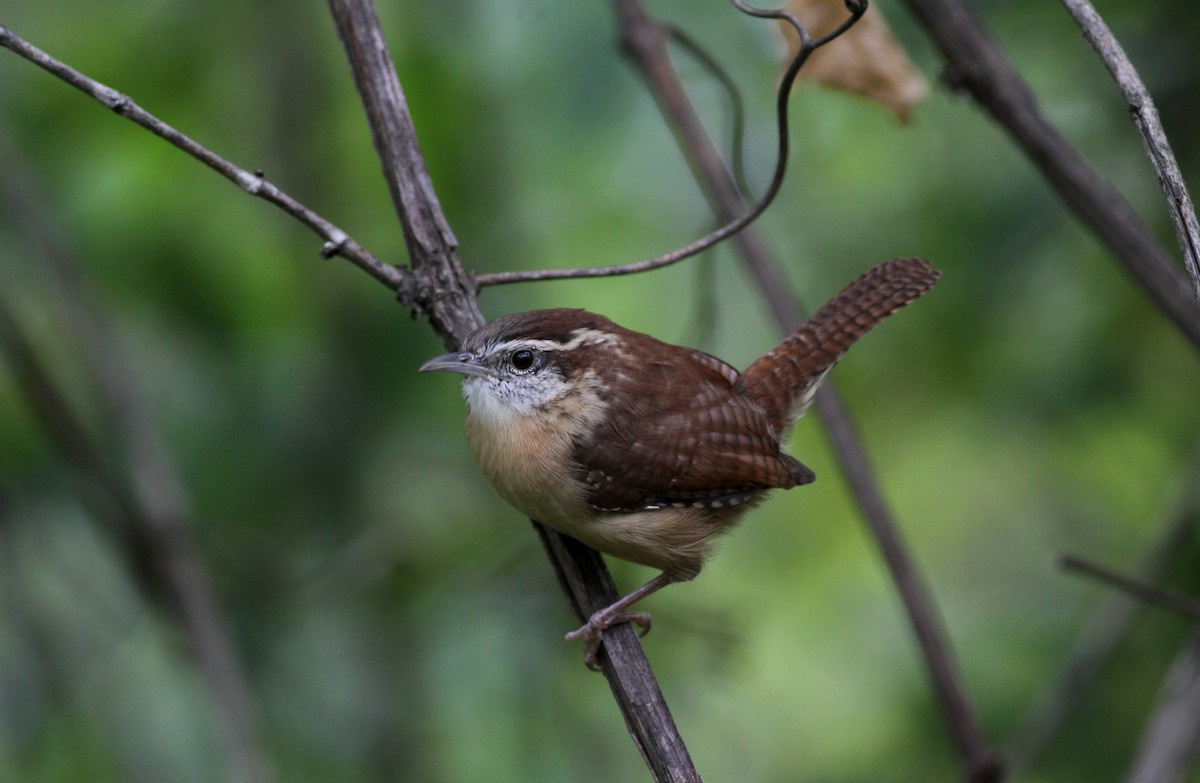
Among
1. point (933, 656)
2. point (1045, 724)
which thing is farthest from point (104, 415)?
point (1045, 724)

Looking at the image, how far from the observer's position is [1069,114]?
13.3 ft

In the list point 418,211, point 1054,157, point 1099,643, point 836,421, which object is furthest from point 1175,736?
point 418,211

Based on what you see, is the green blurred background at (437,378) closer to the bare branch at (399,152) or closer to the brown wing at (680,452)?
the brown wing at (680,452)

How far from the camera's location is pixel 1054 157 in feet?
9.04

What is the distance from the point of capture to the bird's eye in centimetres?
298

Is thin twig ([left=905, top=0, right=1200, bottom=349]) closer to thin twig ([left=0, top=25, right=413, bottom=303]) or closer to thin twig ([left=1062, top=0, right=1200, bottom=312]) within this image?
thin twig ([left=1062, top=0, right=1200, bottom=312])

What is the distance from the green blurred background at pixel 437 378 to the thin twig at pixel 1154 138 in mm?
1630

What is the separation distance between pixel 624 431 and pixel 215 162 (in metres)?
1.22

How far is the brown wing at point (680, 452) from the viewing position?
2.86m

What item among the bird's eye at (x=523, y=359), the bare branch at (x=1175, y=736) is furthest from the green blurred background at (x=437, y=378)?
the bare branch at (x=1175, y=736)

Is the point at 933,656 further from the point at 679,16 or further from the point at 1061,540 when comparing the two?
the point at 679,16

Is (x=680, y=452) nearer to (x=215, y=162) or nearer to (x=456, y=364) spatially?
(x=456, y=364)

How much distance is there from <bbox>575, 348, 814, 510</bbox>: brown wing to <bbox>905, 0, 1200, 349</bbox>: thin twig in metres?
0.98

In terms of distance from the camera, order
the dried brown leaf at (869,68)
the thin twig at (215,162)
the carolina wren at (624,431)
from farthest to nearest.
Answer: the dried brown leaf at (869,68)
the carolina wren at (624,431)
the thin twig at (215,162)
